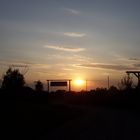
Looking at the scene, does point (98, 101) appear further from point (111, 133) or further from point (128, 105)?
point (111, 133)

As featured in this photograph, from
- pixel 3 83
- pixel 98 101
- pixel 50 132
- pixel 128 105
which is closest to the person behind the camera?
pixel 50 132

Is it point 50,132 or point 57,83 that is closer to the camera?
point 50,132

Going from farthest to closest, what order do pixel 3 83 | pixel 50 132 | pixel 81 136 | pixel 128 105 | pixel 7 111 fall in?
1. pixel 128 105
2. pixel 3 83
3. pixel 7 111
4. pixel 50 132
5. pixel 81 136

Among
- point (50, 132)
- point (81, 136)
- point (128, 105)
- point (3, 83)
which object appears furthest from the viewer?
point (128, 105)

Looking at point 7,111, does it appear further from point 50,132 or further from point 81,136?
point 81,136

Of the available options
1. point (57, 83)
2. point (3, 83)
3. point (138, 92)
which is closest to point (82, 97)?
point (57, 83)

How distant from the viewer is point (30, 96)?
4909 centimetres

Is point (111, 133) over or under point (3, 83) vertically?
under

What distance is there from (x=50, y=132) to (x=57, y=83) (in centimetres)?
5036

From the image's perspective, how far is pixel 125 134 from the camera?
19.4 meters

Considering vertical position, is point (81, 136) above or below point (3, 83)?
below

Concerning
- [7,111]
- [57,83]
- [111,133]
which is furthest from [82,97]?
[111,133]

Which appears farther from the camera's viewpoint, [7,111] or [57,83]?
[57,83]

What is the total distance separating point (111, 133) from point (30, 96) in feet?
98.8
